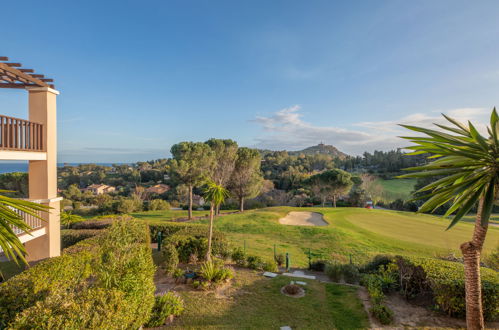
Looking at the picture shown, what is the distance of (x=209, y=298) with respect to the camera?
233 inches

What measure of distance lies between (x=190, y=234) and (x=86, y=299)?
234 inches

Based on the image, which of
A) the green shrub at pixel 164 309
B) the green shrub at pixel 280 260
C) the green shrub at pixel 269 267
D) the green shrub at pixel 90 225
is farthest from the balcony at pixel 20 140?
the green shrub at pixel 280 260

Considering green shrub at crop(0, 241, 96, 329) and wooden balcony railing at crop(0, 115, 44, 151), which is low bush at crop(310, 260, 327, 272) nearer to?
green shrub at crop(0, 241, 96, 329)

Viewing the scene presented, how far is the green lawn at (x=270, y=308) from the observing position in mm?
4910

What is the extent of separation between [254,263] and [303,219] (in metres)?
11.4

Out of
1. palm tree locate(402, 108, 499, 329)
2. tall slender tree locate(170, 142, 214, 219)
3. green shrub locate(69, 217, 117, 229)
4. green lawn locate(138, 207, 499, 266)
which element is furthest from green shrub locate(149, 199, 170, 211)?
palm tree locate(402, 108, 499, 329)

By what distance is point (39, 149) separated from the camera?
7312mm

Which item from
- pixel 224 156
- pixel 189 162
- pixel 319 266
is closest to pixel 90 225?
pixel 189 162

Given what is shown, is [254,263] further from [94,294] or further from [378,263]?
[94,294]

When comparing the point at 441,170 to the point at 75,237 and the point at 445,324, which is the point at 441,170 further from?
the point at 75,237

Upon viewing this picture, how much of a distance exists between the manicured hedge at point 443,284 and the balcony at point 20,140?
11.5m

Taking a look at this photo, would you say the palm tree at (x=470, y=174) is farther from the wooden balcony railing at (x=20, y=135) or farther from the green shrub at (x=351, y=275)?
the wooden balcony railing at (x=20, y=135)

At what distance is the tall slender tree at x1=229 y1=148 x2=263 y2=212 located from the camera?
2527 centimetres

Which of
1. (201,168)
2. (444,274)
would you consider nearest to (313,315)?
(444,274)
